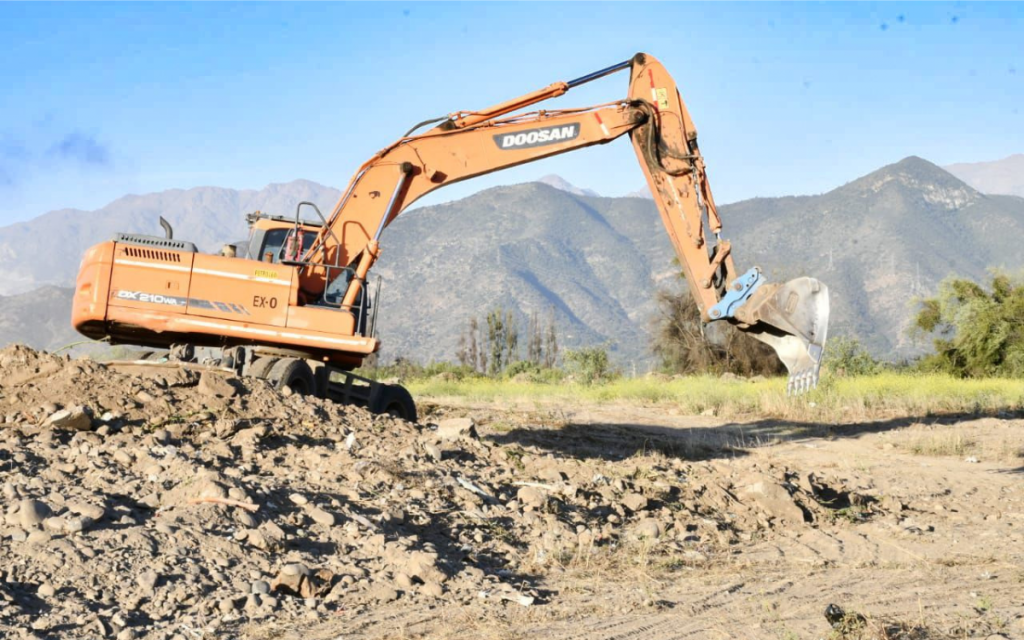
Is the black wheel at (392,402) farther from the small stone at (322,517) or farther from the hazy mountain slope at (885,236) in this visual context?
the hazy mountain slope at (885,236)

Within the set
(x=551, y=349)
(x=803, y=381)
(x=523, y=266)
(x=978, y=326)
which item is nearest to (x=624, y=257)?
(x=523, y=266)

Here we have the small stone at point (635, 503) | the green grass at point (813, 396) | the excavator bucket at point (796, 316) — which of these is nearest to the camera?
the small stone at point (635, 503)

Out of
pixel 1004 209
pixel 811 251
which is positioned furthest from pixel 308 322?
pixel 1004 209

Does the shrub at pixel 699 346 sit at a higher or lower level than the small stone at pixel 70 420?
higher

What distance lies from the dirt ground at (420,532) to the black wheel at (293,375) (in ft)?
3.11

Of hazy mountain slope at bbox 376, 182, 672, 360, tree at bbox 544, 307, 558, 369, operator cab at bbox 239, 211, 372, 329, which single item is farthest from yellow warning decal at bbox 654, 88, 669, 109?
hazy mountain slope at bbox 376, 182, 672, 360

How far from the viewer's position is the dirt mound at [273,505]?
21.3 feet

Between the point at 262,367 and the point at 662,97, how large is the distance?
5767 millimetres

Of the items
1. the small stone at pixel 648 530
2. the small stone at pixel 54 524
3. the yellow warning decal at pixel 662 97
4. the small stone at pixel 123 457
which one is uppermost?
the yellow warning decal at pixel 662 97

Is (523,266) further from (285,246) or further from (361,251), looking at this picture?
(361,251)

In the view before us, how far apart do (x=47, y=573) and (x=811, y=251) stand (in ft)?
330

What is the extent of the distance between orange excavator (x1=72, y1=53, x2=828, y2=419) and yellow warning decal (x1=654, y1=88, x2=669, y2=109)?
0.04 ft

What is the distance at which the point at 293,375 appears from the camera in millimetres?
12148

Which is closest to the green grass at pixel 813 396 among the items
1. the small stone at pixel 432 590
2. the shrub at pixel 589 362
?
the shrub at pixel 589 362
